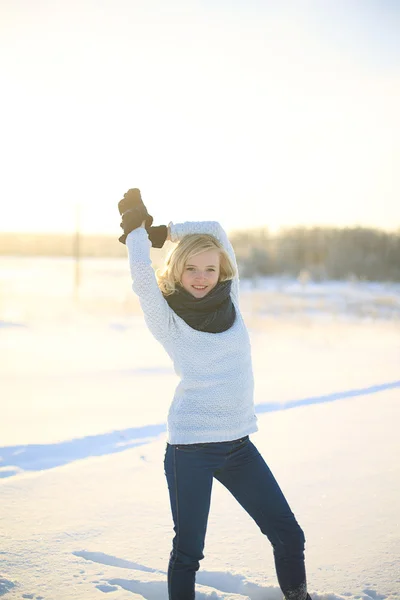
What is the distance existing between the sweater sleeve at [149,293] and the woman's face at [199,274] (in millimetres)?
107

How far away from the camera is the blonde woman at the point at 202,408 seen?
1.77 metres

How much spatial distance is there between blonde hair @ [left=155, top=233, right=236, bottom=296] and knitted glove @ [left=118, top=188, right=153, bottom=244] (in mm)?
156

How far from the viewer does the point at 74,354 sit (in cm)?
766

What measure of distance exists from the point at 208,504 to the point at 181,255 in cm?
83

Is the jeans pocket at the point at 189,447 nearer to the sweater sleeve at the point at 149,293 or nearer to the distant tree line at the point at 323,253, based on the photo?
the sweater sleeve at the point at 149,293

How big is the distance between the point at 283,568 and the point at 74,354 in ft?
20.1

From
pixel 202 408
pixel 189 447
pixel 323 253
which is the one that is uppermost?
pixel 323 253

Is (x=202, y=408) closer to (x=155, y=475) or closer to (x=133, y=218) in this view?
(x=133, y=218)

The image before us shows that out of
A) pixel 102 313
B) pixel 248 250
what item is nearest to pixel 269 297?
pixel 102 313

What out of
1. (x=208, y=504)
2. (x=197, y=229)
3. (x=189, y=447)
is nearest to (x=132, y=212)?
(x=197, y=229)

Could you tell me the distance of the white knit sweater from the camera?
1.79 meters

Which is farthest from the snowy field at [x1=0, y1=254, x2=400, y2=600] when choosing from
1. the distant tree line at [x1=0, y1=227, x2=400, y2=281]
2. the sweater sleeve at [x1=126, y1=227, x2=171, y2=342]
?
the distant tree line at [x1=0, y1=227, x2=400, y2=281]

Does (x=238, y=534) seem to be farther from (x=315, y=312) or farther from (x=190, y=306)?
(x=315, y=312)

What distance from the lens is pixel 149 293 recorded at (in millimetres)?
1836
